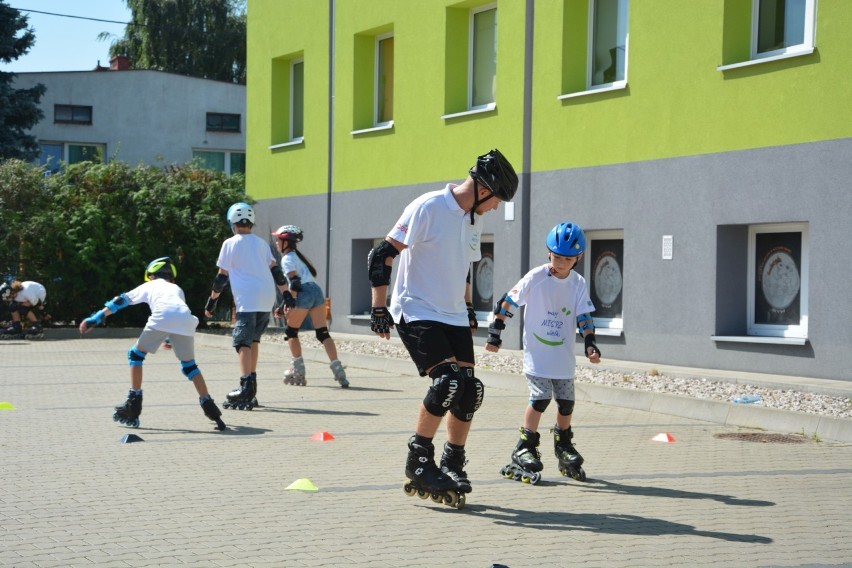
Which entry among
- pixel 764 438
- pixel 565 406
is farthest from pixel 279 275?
pixel 764 438

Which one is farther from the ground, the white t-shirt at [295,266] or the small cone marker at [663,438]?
the white t-shirt at [295,266]

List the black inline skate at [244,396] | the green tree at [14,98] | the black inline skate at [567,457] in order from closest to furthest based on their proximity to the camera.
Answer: the black inline skate at [567,457] → the black inline skate at [244,396] → the green tree at [14,98]

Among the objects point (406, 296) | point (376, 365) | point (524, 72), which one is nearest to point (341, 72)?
point (524, 72)

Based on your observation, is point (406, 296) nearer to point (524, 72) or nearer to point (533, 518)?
point (533, 518)

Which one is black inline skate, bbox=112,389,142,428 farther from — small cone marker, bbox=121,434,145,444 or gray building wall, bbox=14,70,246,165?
gray building wall, bbox=14,70,246,165

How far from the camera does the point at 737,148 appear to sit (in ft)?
49.0

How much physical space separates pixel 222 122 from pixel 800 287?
30602 mm

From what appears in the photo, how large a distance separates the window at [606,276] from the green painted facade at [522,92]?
117 cm

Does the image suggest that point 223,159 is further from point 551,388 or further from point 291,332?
point 551,388

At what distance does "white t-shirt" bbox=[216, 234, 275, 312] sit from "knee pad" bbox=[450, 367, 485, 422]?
493cm

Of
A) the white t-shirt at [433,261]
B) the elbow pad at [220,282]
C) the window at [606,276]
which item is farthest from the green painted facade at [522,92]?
the white t-shirt at [433,261]

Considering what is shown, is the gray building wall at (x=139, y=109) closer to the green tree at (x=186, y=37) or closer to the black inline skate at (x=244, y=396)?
the green tree at (x=186, y=37)

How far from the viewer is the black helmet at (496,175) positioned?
276 inches

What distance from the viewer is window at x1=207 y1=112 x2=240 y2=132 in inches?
1654
